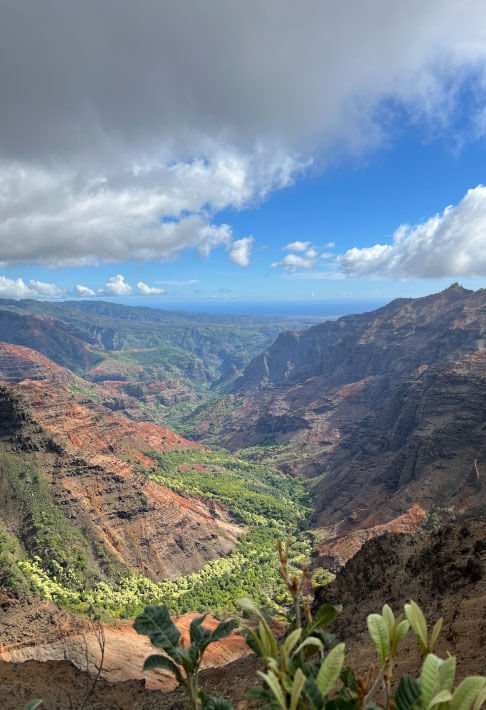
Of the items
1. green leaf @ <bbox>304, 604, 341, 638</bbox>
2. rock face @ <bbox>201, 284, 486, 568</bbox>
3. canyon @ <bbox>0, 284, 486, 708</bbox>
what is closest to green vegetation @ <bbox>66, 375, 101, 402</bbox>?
rock face @ <bbox>201, 284, 486, 568</bbox>

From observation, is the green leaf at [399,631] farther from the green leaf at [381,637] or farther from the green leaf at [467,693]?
the green leaf at [467,693]

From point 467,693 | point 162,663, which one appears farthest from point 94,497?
point 467,693

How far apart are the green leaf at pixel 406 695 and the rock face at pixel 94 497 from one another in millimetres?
47276

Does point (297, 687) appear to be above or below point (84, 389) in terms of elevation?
above

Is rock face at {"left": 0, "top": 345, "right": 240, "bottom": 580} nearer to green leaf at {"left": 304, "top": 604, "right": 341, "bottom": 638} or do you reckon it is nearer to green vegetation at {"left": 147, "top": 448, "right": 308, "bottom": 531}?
green vegetation at {"left": 147, "top": 448, "right": 308, "bottom": 531}

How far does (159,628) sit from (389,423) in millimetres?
101032

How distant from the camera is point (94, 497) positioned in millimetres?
52656

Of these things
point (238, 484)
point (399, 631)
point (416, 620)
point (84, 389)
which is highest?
point (416, 620)

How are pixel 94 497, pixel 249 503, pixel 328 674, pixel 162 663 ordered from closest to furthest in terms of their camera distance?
pixel 328 674, pixel 162 663, pixel 94 497, pixel 249 503

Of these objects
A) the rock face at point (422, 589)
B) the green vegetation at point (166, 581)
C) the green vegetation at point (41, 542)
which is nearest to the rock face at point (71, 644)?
the green vegetation at point (41, 542)

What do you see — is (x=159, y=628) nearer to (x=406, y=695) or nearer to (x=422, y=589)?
(x=406, y=695)

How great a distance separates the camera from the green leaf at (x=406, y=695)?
381cm

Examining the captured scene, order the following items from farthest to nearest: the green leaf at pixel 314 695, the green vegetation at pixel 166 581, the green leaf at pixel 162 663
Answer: the green vegetation at pixel 166 581 < the green leaf at pixel 162 663 < the green leaf at pixel 314 695

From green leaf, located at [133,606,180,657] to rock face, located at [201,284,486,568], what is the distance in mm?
56458
